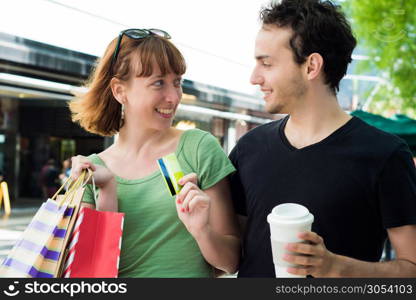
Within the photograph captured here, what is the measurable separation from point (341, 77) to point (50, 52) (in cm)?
880

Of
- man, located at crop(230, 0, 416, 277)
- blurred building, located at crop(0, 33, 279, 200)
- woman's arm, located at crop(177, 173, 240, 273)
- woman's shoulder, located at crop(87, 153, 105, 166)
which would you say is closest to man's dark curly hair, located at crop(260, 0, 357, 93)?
man, located at crop(230, 0, 416, 277)

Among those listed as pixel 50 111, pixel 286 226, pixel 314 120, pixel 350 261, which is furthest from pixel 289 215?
pixel 50 111

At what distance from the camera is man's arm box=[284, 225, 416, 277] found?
54.4 inches

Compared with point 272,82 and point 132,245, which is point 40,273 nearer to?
point 132,245

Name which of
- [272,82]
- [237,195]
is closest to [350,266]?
[237,195]

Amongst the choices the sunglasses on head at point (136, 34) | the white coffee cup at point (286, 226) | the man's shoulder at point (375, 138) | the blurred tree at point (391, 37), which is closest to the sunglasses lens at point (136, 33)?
the sunglasses on head at point (136, 34)

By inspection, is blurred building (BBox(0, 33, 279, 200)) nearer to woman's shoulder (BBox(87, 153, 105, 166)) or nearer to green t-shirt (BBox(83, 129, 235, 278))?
woman's shoulder (BBox(87, 153, 105, 166))

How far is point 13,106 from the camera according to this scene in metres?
21.6

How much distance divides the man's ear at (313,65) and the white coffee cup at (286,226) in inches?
27.3

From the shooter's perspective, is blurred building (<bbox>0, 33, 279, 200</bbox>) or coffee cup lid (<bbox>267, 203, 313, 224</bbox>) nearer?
coffee cup lid (<bbox>267, 203, 313, 224</bbox>)

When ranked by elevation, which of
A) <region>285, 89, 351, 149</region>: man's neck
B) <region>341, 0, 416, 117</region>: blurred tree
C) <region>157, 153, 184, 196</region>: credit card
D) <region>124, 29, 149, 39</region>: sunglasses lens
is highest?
<region>341, 0, 416, 117</region>: blurred tree

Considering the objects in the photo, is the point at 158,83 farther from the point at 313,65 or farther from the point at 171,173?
the point at 313,65

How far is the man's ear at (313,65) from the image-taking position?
193 cm

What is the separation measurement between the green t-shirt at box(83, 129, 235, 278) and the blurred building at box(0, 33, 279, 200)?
54.9 inches
